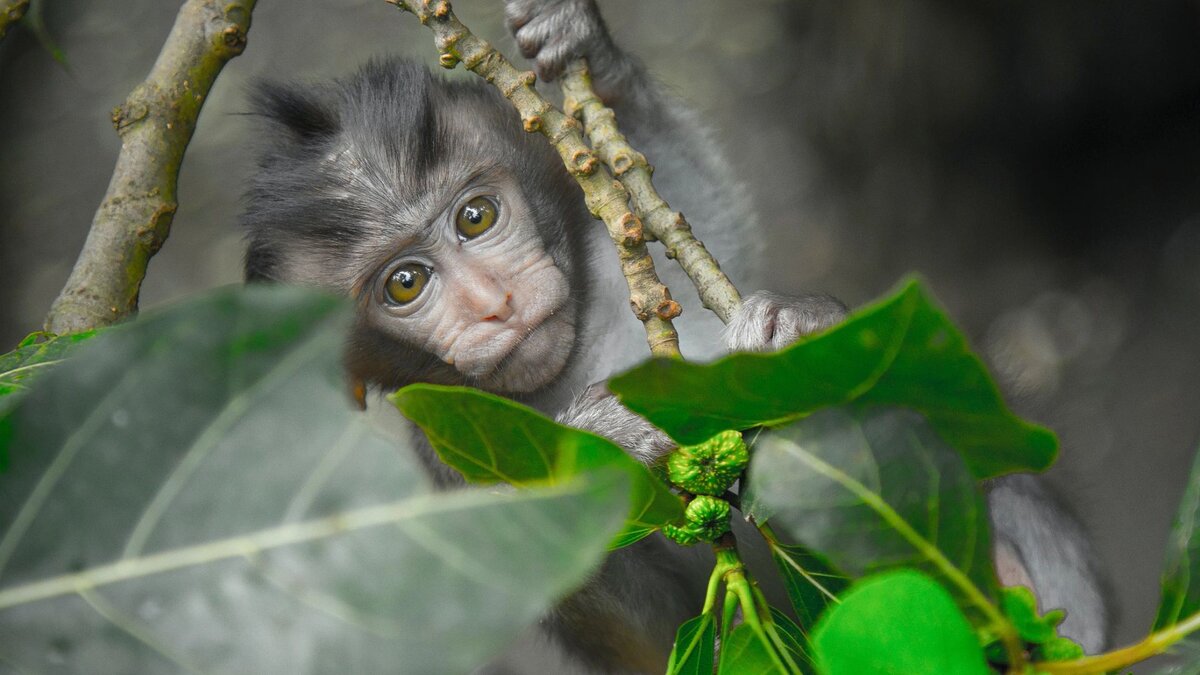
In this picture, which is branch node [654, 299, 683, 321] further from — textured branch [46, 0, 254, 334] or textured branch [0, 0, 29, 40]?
textured branch [0, 0, 29, 40]

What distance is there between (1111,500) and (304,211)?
99.4 inches

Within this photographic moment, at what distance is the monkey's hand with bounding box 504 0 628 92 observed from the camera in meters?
1.69

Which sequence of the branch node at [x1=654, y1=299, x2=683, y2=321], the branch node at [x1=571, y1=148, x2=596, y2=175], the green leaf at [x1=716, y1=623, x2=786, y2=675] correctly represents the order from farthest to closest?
the branch node at [x1=571, y1=148, x2=596, y2=175] < the branch node at [x1=654, y1=299, x2=683, y2=321] < the green leaf at [x1=716, y1=623, x2=786, y2=675]

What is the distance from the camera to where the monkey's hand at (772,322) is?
1189mm

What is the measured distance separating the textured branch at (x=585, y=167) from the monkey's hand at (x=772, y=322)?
4.9 inches

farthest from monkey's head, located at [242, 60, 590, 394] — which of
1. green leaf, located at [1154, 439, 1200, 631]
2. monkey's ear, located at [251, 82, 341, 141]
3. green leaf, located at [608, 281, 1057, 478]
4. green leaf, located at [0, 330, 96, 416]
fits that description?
green leaf, located at [1154, 439, 1200, 631]

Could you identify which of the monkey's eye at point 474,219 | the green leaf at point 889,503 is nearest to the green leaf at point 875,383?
the green leaf at point 889,503

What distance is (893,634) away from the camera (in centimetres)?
45

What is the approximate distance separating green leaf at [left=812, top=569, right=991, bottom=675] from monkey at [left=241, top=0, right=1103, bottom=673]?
106cm

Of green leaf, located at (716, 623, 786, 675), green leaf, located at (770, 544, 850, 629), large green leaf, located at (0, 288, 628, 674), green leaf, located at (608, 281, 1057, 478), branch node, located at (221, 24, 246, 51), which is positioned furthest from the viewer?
branch node, located at (221, 24, 246, 51)

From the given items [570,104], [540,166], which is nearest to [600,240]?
[540,166]

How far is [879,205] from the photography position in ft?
10.9

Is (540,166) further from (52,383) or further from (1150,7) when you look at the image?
(1150,7)

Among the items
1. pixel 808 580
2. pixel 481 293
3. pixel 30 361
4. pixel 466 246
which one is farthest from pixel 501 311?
pixel 808 580
